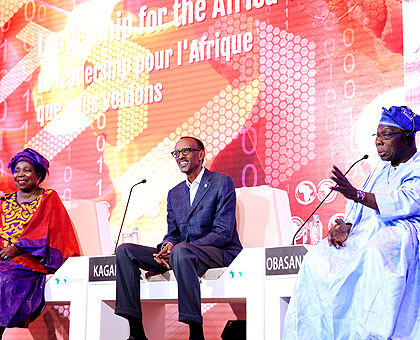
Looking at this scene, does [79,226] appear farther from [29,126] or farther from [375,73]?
[375,73]

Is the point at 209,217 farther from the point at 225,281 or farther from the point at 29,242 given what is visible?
the point at 29,242

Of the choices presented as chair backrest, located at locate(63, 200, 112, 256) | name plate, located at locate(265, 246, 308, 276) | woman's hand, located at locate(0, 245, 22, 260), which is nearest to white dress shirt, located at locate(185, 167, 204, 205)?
name plate, located at locate(265, 246, 308, 276)

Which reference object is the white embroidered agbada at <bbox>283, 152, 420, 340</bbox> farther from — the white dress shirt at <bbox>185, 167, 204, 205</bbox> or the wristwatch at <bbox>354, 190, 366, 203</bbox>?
the white dress shirt at <bbox>185, 167, 204, 205</bbox>

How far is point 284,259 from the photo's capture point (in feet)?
12.8

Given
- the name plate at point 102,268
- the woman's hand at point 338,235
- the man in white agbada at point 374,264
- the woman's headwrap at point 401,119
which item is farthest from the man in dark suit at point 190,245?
the woman's headwrap at point 401,119

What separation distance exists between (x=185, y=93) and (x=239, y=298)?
2.17 metres

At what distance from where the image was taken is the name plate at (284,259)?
3850 mm

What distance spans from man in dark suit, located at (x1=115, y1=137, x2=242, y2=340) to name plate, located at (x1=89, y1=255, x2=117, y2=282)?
29 centimetres

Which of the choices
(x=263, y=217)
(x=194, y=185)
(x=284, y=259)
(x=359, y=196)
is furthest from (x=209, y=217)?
(x=359, y=196)

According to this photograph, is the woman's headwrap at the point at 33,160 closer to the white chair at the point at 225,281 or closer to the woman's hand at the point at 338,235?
the white chair at the point at 225,281

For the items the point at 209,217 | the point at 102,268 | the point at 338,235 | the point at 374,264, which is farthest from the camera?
the point at 102,268

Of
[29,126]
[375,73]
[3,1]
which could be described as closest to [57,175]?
[29,126]

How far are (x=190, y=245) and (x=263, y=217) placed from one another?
2.26ft

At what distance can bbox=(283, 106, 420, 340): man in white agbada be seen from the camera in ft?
10.5
